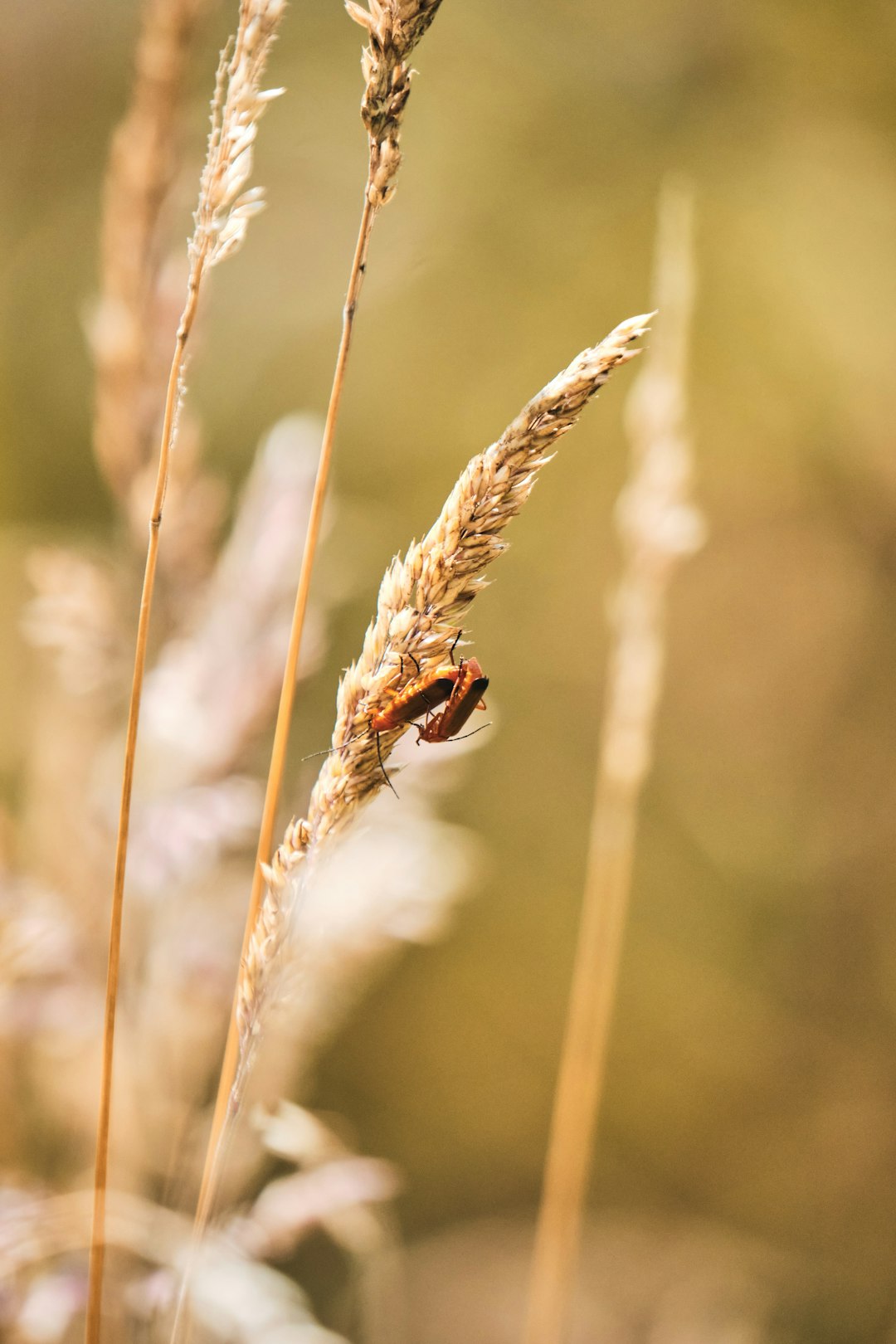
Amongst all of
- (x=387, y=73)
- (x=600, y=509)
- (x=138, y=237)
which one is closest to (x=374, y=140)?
(x=387, y=73)

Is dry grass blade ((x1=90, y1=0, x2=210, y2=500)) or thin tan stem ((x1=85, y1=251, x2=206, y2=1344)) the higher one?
dry grass blade ((x1=90, y1=0, x2=210, y2=500))

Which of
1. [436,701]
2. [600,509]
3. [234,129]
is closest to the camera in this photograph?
[234,129]

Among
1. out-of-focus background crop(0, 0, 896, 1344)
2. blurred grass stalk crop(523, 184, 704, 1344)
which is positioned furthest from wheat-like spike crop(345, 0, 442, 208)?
out-of-focus background crop(0, 0, 896, 1344)

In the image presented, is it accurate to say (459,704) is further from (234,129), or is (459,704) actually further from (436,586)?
(234,129)

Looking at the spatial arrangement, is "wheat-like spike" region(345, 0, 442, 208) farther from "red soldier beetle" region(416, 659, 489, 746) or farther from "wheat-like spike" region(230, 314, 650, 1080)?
"red soldier beetle" region(416, 659, 489, 746)

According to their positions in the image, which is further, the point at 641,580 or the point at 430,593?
the point at 641,580

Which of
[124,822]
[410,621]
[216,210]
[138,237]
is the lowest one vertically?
[124,822]
